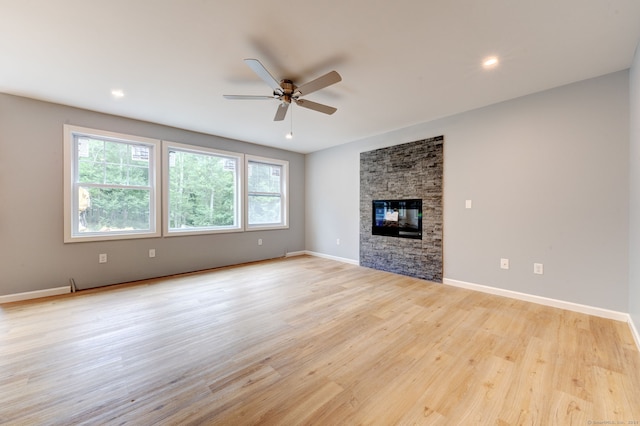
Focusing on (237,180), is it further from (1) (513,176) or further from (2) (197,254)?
(1) (513,176)

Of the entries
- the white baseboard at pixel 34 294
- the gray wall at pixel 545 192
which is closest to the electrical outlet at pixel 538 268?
the gray wall at pixel 545 192

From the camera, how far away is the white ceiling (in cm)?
176

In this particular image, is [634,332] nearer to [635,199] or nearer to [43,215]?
[635,199]

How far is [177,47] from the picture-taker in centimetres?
217

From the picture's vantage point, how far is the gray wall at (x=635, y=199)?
2113 millimetres

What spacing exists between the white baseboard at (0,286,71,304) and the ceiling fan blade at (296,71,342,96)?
403 cm

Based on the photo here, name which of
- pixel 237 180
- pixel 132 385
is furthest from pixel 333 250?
pixel 132 385

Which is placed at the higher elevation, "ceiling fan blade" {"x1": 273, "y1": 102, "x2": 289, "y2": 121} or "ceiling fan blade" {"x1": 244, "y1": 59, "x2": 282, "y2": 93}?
"ceiling fan blade" {"x1": 244, "y1": 59, "x2": 282, "y2": 93}

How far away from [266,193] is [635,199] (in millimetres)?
5231

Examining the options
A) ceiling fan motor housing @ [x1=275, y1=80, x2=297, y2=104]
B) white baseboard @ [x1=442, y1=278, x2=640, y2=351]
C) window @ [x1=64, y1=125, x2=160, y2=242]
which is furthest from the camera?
window @ [x1=64, y1=125, x2=160, y2=242]

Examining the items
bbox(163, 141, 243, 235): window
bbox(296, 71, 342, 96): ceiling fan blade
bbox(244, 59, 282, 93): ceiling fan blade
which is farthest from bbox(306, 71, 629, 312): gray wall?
bbox(163, 141, 243, 235): window

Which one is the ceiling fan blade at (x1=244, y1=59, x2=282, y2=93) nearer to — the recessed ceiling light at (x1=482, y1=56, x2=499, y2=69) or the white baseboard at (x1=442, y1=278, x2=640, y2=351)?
the recessed ceiling light at (x1=482, y1=56, x2=499, y2=69)

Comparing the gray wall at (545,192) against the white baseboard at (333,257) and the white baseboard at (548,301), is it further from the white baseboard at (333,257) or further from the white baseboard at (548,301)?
the white baseboard at (333,257)

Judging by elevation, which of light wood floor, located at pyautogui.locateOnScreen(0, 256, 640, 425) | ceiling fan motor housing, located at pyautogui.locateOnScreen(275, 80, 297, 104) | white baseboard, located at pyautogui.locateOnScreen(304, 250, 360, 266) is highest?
ceiling fan motor housing, located at pyautogui.locateOnScreen(275, 80, 297, 104)
